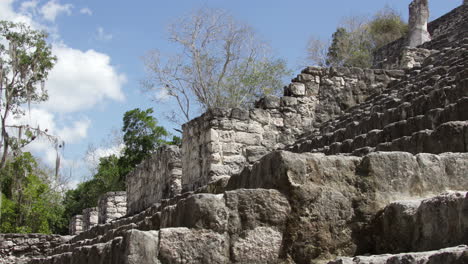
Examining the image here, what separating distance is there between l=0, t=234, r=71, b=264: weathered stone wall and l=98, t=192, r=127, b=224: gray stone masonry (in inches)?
81.3

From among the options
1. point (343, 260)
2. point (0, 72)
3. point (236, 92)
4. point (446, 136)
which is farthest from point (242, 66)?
point (343, 260)

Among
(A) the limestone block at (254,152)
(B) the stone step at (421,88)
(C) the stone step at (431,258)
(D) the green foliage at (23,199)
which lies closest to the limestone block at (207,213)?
(C) the stone step at (431,258)

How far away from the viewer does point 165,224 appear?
13.3ft

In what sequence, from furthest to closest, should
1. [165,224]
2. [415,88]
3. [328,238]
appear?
[415,88]
[165,224]
[328,238]

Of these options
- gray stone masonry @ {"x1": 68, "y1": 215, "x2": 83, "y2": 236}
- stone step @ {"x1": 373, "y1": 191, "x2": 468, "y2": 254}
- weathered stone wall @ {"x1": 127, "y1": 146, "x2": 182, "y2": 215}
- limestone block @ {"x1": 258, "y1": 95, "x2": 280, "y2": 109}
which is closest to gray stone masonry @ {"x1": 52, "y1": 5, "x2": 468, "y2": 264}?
stone step @ {"x1": 373, "y1": 191, "x2": 468, "y2": 254}

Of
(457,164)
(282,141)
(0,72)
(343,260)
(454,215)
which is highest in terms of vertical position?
(0,72)

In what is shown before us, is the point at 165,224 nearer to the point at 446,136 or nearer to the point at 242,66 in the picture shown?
the point at 446,136

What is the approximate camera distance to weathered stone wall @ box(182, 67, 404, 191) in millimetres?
9008

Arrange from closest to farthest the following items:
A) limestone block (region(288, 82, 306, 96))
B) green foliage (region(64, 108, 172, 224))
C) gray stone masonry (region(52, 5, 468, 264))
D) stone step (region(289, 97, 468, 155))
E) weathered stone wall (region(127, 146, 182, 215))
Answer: gray stone masonry (region(52, 5, 468, 264))
stone step (region(289, 97, 468, 155))
limestone block (region(288, 82, 306, 96))
weathered stone wall (region(127, 146, 182, 215))
green foliage (region(64, 108, 172, 224))

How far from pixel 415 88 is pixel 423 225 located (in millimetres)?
4872

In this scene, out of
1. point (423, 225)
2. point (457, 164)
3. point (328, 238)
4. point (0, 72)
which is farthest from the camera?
point (0, 72)

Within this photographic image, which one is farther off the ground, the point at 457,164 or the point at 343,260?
the point at 457,164

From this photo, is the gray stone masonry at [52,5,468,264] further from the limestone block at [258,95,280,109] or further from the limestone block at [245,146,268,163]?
the limestone block at [258,95,280,109]

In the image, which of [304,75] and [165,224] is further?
[304,75]
